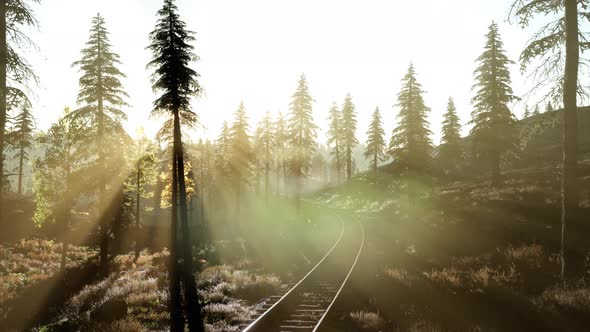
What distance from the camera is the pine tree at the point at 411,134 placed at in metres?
31.7

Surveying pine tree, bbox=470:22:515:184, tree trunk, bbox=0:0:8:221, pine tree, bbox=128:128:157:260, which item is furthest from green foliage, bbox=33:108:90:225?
pine tree, bbox=470:22:515:184

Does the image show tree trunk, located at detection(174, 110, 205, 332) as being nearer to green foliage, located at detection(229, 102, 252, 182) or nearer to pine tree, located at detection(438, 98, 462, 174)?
green foliage, located at detection(229, 102, 252, 182)

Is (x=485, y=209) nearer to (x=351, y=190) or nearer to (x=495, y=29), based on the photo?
(x=495, y=29)

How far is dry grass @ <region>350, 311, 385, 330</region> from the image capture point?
9.23 meters

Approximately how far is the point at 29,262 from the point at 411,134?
110 feet

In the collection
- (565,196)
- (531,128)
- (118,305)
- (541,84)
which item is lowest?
(118,305)

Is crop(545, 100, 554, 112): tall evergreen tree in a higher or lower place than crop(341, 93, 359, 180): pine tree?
lower

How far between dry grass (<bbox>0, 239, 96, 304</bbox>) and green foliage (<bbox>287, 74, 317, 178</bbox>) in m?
21.0

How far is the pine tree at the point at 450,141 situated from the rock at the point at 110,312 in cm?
5110

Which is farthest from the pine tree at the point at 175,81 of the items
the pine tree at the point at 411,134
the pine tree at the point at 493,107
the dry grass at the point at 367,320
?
the pine tree at the point at 493,107

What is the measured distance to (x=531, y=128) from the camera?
12156 millimetres

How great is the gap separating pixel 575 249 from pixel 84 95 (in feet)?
88.0

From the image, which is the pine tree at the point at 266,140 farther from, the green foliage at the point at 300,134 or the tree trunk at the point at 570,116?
the tree trunk at the point at 570,116

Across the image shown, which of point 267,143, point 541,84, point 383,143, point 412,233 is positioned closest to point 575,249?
point 541,84
